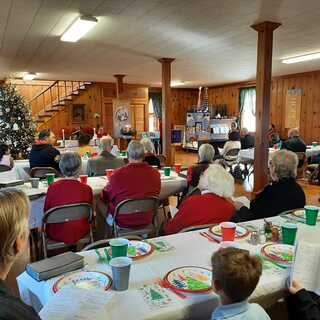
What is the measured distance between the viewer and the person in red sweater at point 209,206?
6.68 ft

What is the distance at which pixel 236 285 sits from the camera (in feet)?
3.57

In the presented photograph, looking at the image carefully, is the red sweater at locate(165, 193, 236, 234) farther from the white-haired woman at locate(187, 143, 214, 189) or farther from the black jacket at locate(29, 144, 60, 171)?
the black jacket at locate(29, 144, 60, 171)

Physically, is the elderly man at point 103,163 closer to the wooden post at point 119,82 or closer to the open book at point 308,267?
the open book at point 308,267

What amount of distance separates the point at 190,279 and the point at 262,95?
3455 mm

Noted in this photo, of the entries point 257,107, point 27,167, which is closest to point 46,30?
point 27,167

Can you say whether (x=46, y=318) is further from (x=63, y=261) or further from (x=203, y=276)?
(x=203, y=276)

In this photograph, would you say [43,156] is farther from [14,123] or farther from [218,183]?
[14,123]

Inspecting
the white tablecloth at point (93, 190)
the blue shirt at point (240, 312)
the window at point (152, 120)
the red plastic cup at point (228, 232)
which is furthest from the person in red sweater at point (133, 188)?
the window at point (152, 120)

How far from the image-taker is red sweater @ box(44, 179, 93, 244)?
2611 mm

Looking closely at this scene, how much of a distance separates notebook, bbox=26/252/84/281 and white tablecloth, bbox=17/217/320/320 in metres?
0.03

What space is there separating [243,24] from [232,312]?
156 inches

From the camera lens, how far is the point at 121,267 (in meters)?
1.27

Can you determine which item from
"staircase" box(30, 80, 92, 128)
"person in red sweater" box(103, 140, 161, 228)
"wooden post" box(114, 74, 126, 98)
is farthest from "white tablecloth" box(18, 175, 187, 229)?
"staircase" box(30, 80, 92, 128)

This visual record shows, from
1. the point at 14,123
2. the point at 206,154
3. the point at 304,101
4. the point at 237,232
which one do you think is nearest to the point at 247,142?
the point at 304,101
